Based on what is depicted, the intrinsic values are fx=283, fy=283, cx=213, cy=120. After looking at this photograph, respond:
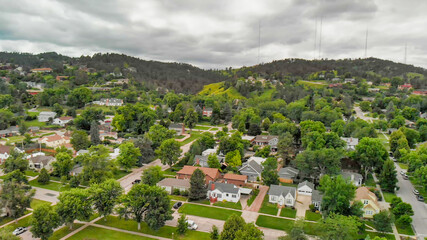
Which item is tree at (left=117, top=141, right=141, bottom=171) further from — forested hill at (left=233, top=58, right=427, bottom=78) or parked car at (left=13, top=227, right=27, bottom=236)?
forested hill at (left=233, top=58, right=427, bottom=78)

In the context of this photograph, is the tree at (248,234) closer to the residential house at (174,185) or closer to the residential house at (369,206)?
the residential house at (174,185)

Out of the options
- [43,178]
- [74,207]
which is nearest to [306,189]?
[74,207]

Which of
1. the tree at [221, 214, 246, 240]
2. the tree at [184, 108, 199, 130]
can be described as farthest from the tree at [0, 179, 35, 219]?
the tree at [184, 108, 199, 130]

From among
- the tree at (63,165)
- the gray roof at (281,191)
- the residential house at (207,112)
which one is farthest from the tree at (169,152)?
the residential house at (207,112)

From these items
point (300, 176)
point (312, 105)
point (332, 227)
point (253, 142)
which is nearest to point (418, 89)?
point (312, 105)

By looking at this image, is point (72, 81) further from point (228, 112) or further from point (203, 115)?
point (228, 112)

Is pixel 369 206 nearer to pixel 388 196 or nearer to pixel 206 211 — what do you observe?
pixel 388 196
